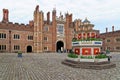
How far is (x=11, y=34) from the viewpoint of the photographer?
46344 mm

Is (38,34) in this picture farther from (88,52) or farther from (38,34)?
(88,52)

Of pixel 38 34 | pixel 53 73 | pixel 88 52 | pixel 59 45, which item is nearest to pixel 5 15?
pixel 38 34

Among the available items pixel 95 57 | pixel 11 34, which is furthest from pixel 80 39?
pixel 11 34

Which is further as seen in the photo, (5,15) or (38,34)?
(38,34)

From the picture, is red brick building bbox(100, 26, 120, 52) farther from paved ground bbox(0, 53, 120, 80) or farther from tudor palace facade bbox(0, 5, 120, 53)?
paved ground bbox(0, 53, 120, 80)

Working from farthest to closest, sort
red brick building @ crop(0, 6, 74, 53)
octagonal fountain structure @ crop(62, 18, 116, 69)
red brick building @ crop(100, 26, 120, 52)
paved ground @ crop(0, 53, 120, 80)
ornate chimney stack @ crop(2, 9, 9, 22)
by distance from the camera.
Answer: red brick building @ crop(100, 26, 120, 52), ornate chimney stack @ crop(2, 9, 9, 22), red brick building @ crop(0, 6, 74, 53), octagonal fountain structure @ crop(62, 18, 116, 69), paved ground @ crop(0, 53, 120, 80)

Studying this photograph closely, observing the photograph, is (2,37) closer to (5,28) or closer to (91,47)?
(5,28)

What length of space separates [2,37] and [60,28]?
1893 centimetres

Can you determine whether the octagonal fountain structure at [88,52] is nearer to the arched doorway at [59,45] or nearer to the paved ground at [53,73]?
the paved ground at [53,73]

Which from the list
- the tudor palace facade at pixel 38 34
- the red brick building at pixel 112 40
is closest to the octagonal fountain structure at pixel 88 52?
the tudor palace facade at pixel 38 34

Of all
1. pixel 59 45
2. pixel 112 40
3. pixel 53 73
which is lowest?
pixel 53 73

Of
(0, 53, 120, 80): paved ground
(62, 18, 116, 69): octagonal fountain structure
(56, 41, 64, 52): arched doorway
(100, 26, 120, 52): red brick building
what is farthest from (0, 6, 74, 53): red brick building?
(0, 53, 120, 80): paved ground

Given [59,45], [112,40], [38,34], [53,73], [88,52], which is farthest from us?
[112,40]

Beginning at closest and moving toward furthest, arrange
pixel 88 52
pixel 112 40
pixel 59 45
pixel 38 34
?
1. pixel 88 52
2. pixel 38 34
3. pixel 59 45
4. pixel 112 40
